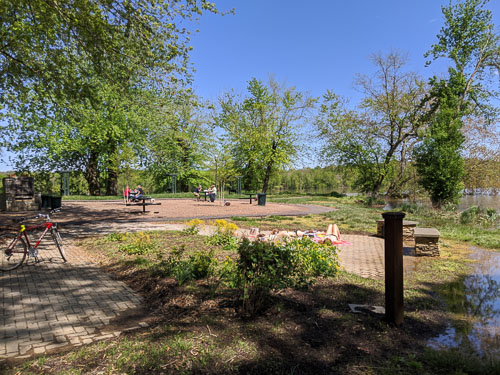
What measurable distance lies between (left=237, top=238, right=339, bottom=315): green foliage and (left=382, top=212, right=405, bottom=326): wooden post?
133 cm

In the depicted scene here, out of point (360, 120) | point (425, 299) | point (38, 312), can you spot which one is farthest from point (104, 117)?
point (425, 299)

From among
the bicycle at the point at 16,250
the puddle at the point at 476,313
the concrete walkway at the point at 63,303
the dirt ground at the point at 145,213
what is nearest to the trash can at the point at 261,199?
the dirt ground at the point at 145,213

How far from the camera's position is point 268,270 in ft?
13.3

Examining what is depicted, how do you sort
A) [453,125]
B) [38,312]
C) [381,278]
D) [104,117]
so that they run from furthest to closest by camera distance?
[104,117] → [453,125] → [381,278] → [38,312]

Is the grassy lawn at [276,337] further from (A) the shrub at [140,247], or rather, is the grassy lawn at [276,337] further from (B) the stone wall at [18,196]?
(B) the stone wall at [18,196]

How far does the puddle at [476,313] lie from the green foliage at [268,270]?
5.74 ft

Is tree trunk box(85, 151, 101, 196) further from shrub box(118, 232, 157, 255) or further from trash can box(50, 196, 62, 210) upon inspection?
shrub box(118, 232, 157, 255)

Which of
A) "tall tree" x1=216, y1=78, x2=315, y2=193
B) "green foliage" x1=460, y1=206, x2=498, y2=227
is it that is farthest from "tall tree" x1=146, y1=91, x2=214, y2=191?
"green foliage" x1=460, y1=206, x2=498, y2=227

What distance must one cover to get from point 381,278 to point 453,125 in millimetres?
16147

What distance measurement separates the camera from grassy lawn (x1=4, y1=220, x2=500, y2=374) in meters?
2.41

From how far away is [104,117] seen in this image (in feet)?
86.7

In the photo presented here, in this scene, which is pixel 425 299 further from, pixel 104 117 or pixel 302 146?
pixel 302 146

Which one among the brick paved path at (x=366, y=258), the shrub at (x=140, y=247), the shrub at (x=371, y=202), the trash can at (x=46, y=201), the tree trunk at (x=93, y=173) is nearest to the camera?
the brick paved path at (x=366, y=258)

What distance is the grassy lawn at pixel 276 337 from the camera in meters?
2.41
